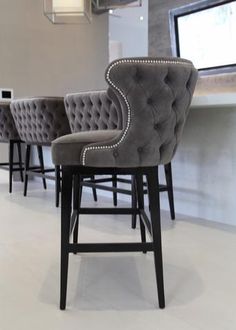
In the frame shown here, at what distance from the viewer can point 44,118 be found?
10.9ft

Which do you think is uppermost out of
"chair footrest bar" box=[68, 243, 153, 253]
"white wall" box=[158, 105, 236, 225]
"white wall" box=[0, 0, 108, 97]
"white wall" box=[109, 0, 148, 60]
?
"white wall" box=[109, 0, 148, 60]

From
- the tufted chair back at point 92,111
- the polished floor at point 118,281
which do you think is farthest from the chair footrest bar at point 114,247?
the tufted chair back at point 92,111

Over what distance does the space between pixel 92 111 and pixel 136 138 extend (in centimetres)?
143

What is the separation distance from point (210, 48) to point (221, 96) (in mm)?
1927

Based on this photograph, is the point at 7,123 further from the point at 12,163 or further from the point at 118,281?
the point at 118,281

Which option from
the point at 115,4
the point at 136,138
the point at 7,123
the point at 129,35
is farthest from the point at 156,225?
the point at 129,35

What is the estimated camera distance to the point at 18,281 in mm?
1693

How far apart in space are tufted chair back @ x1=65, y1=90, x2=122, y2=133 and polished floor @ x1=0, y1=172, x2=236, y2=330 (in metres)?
0.72

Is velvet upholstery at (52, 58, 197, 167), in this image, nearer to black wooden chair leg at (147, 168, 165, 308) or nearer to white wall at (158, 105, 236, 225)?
black wooden chair leg at (147, 168, 165, 308)

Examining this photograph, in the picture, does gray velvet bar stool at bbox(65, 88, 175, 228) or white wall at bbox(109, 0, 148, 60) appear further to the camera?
white wall at bbox(109, 0, 148, 60)

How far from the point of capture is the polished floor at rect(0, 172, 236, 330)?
4.48 ft

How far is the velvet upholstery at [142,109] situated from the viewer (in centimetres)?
135

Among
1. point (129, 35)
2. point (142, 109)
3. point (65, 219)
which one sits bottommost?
point (65, 219)

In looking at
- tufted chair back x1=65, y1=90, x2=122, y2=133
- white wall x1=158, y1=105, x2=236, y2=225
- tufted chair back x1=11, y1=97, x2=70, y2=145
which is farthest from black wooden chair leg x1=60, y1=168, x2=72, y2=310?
tufted chair back x1=11, y1=97, x2=70, y2=145
